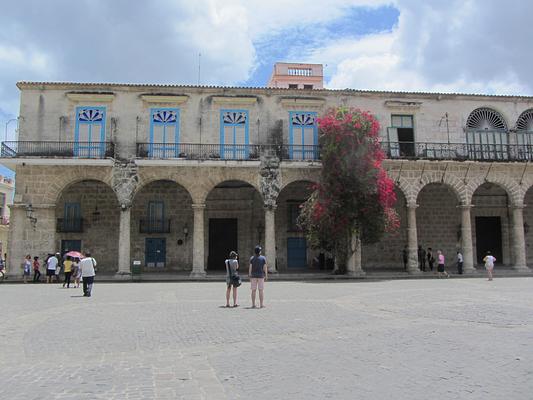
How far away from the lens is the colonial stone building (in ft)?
71.9

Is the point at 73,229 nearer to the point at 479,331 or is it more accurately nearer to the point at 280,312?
the point at 280,312

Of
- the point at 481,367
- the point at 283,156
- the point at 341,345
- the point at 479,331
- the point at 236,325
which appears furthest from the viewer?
the point at 283,156

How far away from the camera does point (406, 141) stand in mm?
24391

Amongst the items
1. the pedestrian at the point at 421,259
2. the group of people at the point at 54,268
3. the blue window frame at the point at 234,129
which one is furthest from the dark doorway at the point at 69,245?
the pedestrian at the point at 421,259

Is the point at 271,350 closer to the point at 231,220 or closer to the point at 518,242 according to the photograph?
the point at 231,220

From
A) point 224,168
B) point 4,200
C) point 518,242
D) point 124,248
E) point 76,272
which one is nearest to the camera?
point 76,272

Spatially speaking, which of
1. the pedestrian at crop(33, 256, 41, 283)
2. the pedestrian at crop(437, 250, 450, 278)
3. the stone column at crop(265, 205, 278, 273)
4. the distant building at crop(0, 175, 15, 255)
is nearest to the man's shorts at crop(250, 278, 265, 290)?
the stone column at crop(265, 205, 278, 273)

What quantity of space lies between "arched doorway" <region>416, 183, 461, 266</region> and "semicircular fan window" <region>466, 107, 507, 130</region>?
12.0ft

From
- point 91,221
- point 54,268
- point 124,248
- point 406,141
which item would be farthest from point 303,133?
point 54,268

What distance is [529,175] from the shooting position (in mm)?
24047

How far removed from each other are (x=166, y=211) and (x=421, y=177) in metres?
13.2

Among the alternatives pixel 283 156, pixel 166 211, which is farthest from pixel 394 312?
pixel 166 211

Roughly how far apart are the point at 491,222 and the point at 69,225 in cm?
2309

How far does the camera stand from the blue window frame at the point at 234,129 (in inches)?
906
